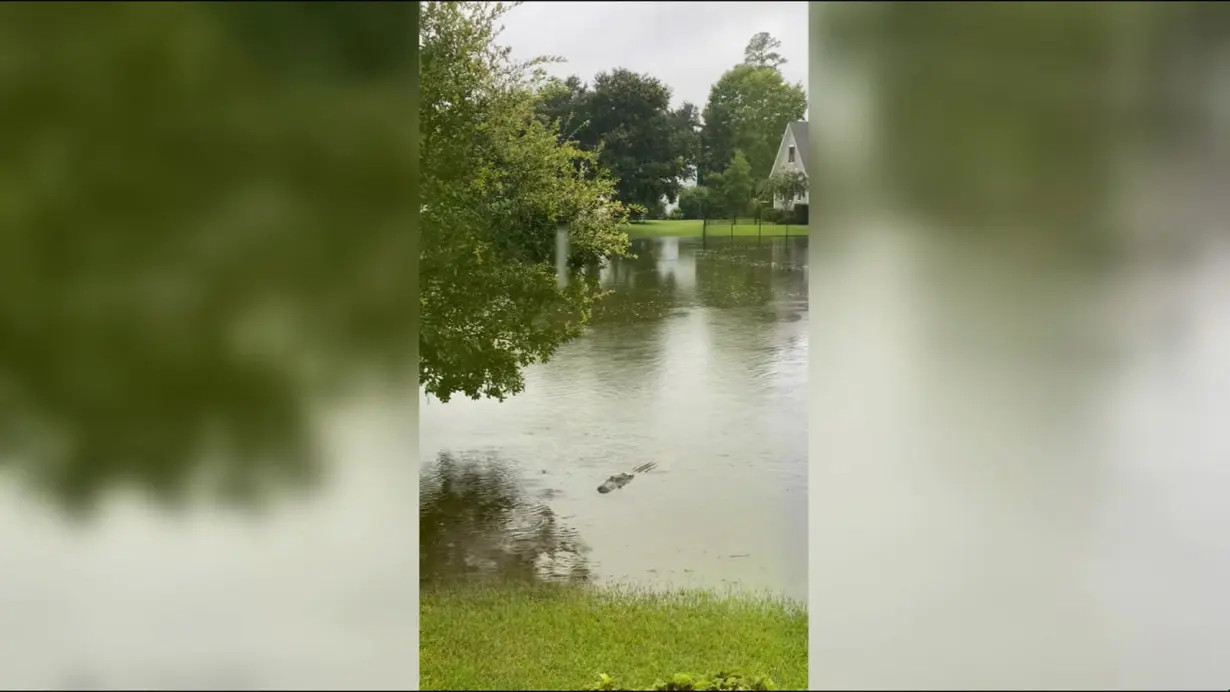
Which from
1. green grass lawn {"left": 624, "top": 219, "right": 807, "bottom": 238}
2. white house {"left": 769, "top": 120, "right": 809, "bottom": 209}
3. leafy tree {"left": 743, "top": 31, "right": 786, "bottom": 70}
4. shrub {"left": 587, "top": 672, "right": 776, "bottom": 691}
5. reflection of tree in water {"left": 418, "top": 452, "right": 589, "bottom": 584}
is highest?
leafy tree {"left": 743, "top": 31, "right": 786, "bottom": 70}

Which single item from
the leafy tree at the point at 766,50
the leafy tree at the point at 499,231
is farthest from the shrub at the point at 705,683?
the leafy tree at the point at 766,50

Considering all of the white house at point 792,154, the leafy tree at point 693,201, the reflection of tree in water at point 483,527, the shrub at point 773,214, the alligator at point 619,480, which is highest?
the white house at point 792,154

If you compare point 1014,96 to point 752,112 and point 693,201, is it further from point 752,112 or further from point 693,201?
point 693,201

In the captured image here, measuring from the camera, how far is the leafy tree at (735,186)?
2602mm

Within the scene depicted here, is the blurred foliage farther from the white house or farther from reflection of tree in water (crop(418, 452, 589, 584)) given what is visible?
reflection of tree in water (crop(418, 452, 589, 584))

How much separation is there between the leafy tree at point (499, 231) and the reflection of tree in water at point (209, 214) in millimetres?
207

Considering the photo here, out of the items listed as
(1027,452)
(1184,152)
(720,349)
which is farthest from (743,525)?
(1184,152)

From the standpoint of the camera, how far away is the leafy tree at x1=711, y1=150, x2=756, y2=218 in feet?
8.54

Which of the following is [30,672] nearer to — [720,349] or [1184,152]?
[720,349]

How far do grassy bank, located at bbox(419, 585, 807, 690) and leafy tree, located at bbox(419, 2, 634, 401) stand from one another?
0.64m

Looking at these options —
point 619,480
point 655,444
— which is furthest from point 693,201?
point 619,480

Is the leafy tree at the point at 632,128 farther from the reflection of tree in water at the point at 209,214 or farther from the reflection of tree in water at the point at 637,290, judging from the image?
the reflection of tree in water at the point at 209,214

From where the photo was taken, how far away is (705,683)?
101 inches

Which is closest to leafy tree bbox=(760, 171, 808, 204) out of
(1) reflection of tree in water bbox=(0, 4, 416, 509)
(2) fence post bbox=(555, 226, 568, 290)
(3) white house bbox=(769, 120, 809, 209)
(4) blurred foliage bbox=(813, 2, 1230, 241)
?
(3) white house bbox=(769, 120, 809, 209)
